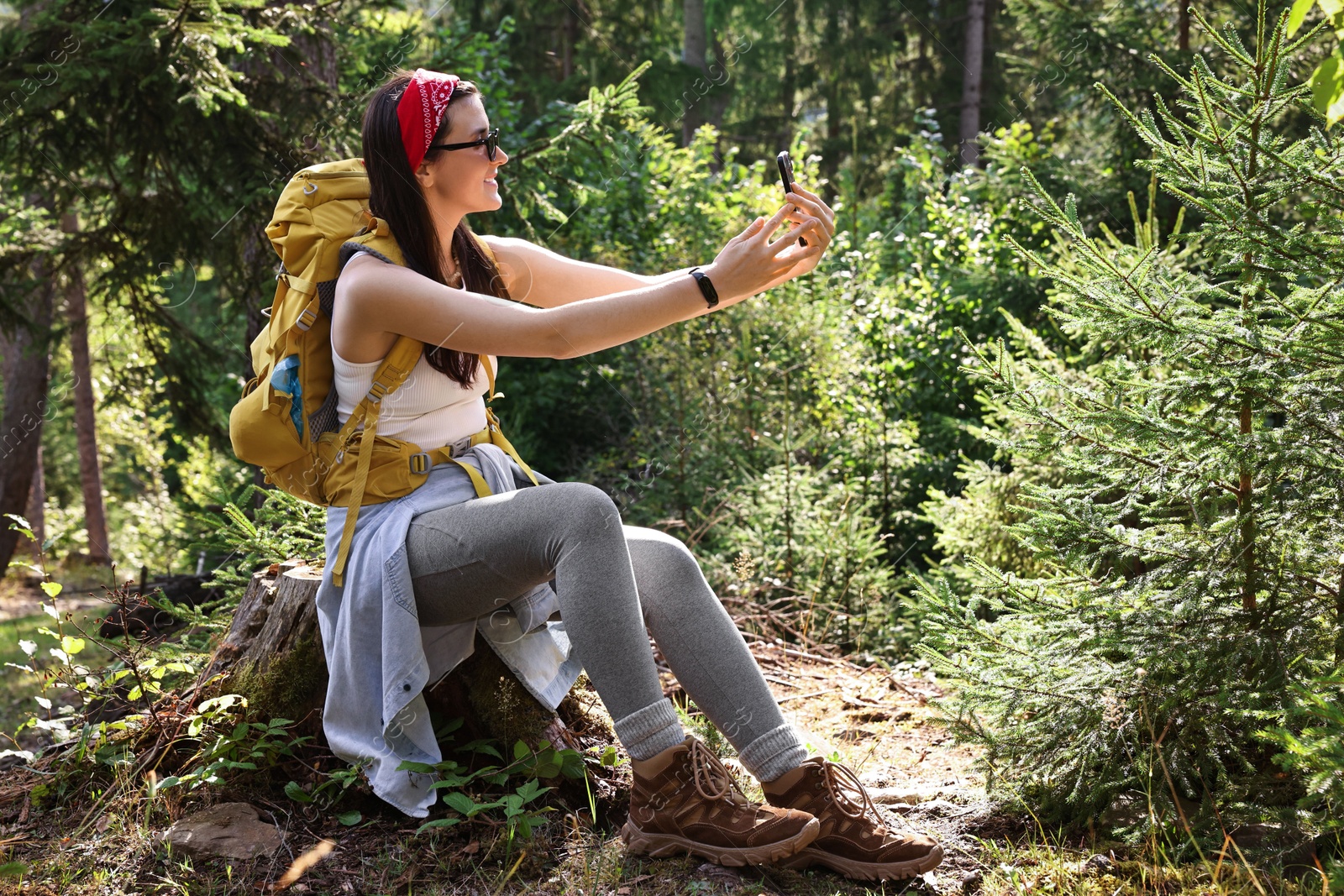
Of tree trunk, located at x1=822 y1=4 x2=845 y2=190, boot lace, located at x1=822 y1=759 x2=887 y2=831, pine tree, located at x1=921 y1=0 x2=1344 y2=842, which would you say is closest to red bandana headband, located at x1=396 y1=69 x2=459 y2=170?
pine tree, located at x1=921 y1=0 x2=1344 y2=842

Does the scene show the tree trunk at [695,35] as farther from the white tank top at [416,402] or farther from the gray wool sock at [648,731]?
the gray wool sock at [648,731]

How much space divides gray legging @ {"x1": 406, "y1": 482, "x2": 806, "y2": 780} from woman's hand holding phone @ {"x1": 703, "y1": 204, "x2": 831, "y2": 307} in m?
0.53

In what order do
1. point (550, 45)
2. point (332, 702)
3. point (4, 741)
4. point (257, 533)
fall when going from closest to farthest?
1. point (332, 702)
2. point (257, 533)
3. point (4, 741)
4. point (550, 45)

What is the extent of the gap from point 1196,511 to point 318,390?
2.08 meters

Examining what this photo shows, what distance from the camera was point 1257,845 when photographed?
2.22m

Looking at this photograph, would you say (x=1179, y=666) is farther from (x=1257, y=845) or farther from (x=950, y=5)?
(x=950, y=5)

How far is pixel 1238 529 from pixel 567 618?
1.53 m

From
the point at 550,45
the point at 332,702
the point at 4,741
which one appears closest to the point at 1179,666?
the point at 332,702

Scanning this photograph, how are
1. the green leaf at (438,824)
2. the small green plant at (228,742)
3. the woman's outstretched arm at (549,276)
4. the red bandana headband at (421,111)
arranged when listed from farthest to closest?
the woman's outstretched arm at (549,276), the small green plant at (228,742), the red bandana headband at (421,111), the green leaf at (438,824)

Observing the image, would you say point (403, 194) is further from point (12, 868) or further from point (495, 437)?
point (12, 868)

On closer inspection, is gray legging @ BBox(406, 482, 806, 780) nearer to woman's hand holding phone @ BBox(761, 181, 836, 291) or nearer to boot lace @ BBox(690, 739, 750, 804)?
boot lace @ BBox(690, 739, 750, 804)

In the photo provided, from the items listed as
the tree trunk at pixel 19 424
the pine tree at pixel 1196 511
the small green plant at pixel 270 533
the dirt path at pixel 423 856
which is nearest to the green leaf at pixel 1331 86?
the pine tree at pixel 1196 511

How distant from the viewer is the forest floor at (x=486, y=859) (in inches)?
84.7

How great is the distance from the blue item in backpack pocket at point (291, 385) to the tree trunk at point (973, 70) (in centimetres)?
1150
